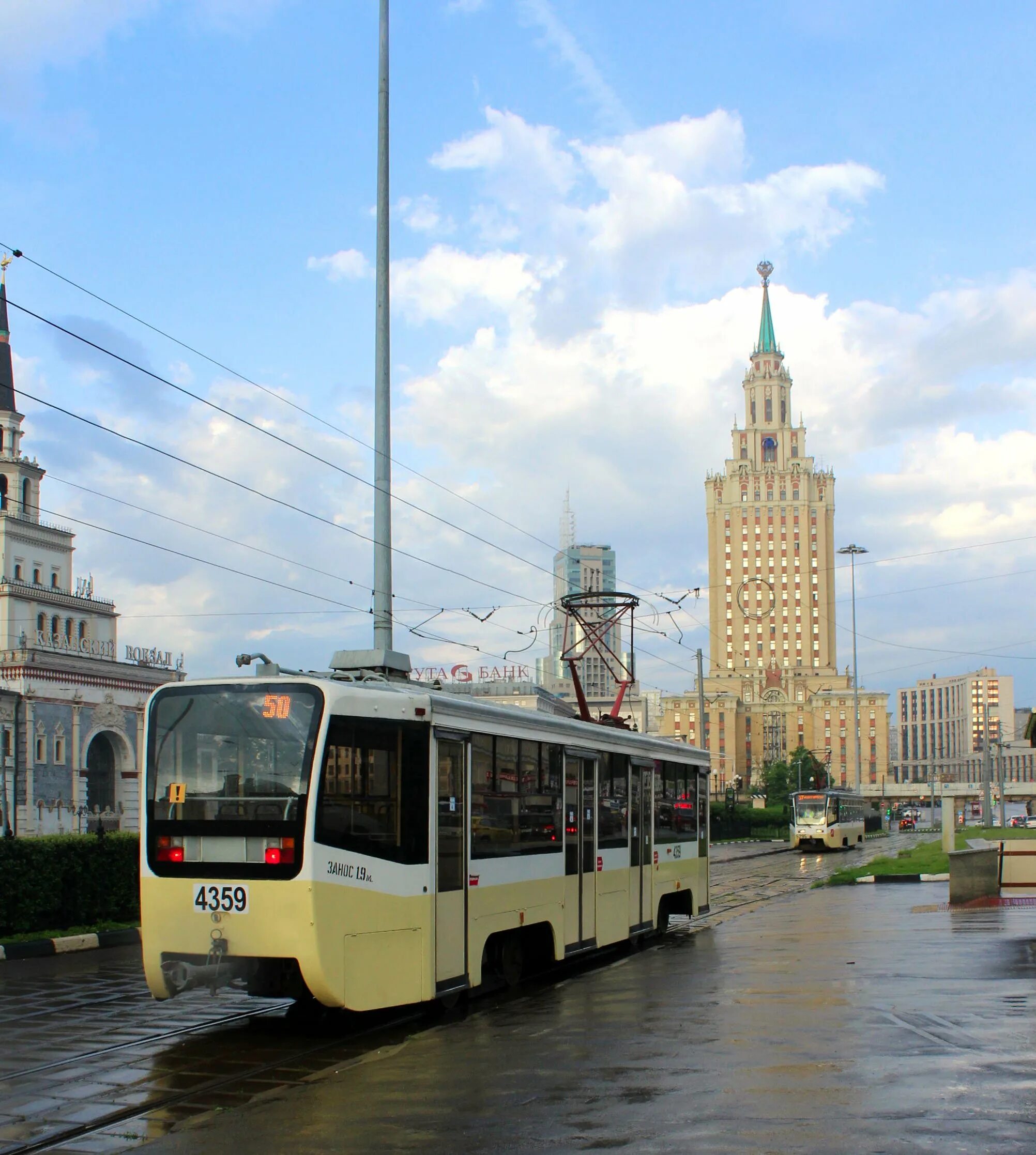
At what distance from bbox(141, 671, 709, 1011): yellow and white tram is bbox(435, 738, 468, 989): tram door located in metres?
0.02

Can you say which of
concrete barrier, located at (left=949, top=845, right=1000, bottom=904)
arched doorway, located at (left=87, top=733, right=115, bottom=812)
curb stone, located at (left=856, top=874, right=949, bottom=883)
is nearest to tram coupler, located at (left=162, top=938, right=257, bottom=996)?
concrete barrier, located at (left=949, top=845, right=1000, bottom=904)

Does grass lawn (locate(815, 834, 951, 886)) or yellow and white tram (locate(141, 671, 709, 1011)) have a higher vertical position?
yellow and white tram (locate(141, 671, 709, 1011))

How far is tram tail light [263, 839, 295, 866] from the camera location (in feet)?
31.9

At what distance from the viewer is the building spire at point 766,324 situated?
631ft

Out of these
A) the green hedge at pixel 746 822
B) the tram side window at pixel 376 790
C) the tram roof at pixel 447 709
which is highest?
the tram roof at pixel 447 709

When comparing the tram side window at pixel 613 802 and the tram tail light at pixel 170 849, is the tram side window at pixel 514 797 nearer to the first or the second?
the tram side window at pixel 613 802

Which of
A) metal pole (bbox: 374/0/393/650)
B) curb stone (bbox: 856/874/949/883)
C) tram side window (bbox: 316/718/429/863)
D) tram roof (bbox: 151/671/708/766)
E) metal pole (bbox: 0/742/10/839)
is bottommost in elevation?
curb stone (bbox: 856/874/949/883)

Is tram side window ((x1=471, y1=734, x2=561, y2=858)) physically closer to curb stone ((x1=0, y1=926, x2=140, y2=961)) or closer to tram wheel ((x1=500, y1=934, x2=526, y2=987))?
tram wheel ((x1=500, y1=934, x2=526, y2=987))

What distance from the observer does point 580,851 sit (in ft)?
47.6

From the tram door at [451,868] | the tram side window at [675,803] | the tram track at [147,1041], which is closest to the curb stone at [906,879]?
the tram side window at [675,803]

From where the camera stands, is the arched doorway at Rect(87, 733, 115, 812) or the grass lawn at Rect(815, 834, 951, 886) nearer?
the grass lawn at Rect(815, 834, 951, 886)

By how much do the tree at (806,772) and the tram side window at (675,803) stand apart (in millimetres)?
85095

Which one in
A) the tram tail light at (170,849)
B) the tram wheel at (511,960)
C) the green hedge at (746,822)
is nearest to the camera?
the tram tail light at (170,849)

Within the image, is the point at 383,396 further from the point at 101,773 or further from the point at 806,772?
the point at 806,772
